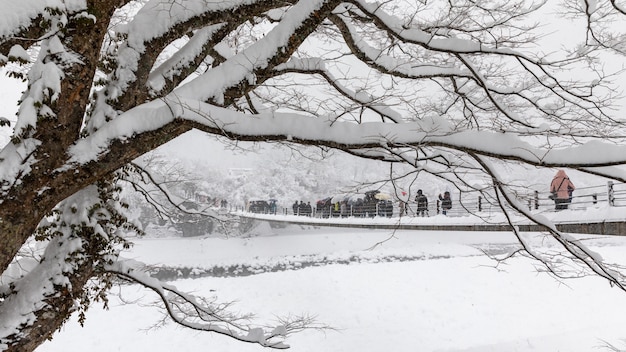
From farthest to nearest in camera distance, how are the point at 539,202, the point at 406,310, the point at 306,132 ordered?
the point at 539,202 → the point at 406,310 → the point at 306,132

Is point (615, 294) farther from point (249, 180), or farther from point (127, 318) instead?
point (249, 180)

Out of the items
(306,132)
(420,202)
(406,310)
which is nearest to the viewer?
(306,132)

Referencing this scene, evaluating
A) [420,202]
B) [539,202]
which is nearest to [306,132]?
[420,202]

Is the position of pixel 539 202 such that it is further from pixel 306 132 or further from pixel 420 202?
pixel 306 132

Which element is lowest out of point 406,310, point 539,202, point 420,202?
point 406,310

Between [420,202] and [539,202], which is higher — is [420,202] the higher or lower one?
the lower one

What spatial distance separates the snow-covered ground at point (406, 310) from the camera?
9.46m

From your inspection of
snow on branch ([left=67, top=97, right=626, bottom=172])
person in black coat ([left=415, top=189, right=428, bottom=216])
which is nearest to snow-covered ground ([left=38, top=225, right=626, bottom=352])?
person in black coat ([left=415, top=189, right=428, bottom=216])

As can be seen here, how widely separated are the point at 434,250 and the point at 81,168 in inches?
860

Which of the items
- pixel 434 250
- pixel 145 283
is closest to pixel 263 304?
pixel 145 283

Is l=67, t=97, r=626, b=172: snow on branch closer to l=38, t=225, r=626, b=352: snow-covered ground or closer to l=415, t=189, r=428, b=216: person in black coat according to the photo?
l=415, t=189, r=428, b=216: person in black coat

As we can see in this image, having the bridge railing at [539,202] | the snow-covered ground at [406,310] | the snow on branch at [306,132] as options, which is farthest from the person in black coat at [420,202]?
the snow-covered ground at [406,310]

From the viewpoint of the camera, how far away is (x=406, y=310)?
11922 mm

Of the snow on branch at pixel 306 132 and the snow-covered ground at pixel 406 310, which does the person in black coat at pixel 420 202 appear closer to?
the snow on branch at pixel 306 132
